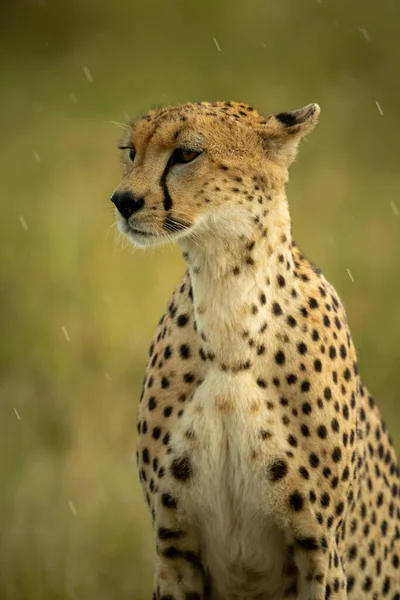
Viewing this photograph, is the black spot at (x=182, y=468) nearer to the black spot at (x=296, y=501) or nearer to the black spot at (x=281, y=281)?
the black spot at (x=296, y=501)

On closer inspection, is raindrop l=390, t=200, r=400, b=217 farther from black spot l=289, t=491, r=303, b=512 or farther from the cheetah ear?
black spot l=289, t=491, r=303, b=512

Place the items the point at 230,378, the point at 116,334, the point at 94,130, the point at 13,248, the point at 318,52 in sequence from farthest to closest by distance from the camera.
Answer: the point at 318,52, the point at 94,130, the point at 13,248, the point at 116,334, the point at 230,378

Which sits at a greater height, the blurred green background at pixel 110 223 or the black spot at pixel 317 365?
the blurred green background at pixel 110 223

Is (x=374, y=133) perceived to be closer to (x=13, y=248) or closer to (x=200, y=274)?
(x=13, y=248)

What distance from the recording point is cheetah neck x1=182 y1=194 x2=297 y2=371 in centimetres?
281

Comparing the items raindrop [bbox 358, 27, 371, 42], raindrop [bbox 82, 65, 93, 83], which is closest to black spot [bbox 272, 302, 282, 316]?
raindrop [bbox 82, 65, 93, 83]

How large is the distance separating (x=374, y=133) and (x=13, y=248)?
2338 mm

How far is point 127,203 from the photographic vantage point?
2.69 m

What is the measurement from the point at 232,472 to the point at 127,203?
28.7 inches

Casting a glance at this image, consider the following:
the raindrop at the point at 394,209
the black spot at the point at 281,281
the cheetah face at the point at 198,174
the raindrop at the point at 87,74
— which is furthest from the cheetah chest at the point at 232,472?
the raindrop at the point at 87,74

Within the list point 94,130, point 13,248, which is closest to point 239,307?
point 13,248

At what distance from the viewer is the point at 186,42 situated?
7.75 meters

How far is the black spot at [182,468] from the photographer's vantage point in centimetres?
294

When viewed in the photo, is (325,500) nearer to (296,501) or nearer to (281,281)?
(296,501)
